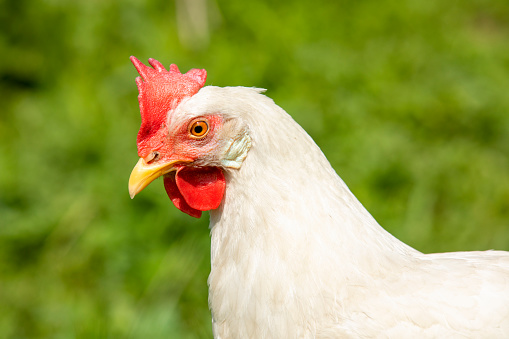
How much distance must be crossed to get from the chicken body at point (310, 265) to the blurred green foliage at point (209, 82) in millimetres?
1217

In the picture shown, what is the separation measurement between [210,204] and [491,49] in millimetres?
5132

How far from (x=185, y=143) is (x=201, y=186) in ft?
0.57

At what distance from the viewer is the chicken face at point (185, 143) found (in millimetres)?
2018

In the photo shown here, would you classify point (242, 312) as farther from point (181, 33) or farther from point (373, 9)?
point (373, 9)

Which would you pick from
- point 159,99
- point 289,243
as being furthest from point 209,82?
point 289,243

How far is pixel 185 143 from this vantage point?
2049 millimetres

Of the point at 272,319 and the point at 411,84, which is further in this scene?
the point at 411,84

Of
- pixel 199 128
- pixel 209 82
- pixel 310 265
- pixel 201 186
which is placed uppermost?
pixel 209 82

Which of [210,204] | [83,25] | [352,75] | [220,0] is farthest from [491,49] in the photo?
[210,204]

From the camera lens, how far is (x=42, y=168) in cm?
452

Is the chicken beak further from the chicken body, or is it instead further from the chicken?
the chicken body

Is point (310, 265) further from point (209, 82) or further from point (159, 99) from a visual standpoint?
point (209, 82)

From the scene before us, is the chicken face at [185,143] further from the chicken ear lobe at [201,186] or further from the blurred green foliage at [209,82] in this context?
the blurred green foliage at [209,82]

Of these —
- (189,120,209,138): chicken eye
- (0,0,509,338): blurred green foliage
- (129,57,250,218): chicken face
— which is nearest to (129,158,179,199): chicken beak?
(129,57,250,218): chicken face
